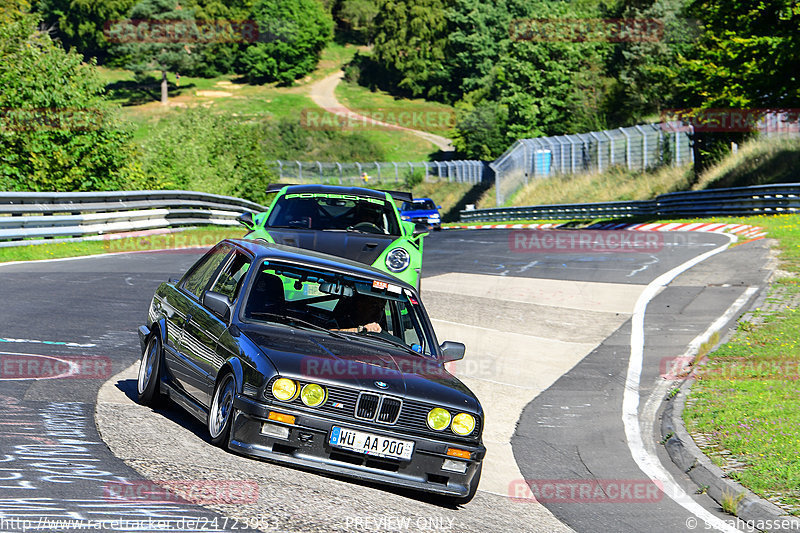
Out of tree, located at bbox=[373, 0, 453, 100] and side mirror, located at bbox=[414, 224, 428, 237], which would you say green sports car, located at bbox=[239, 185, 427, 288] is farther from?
tree, located at bbox=[373, 0, 453, 100]

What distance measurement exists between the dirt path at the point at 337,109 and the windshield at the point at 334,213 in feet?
308

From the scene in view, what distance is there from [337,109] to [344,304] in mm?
111670

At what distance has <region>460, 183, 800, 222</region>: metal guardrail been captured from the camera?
32188mm

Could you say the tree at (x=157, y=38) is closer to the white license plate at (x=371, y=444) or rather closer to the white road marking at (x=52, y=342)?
the white road marking at (x=52, y=342)

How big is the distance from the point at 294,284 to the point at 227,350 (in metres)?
1.04

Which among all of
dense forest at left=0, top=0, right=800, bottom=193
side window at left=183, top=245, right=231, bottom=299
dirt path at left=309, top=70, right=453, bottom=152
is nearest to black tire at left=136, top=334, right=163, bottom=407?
side window at left=183, top=245, right=231, bottom=299

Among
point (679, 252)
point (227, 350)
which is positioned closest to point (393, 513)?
point (227, 350)

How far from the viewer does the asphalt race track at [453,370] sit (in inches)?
232

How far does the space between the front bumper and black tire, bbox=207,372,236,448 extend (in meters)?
0.16

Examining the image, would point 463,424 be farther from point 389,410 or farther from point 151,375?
point 151,375

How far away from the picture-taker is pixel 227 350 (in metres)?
7.20

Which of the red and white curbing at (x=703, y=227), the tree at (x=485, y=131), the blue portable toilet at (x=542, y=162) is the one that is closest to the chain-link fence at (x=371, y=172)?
the tree at (x=485, y=131)

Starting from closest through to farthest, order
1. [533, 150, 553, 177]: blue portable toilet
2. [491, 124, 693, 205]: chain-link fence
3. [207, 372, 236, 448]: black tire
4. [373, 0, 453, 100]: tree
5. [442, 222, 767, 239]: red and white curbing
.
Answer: [207, 372, 236, 448]: black tire
[442, 222, 767, 239]: red and white curbing
[491, 124, 693, 205]: chain-link fence
[533, 150, 553, 177]: blue portable toilet
[373, 0, 453, 100]: tree

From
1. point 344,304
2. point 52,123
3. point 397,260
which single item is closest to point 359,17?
point 52,123
